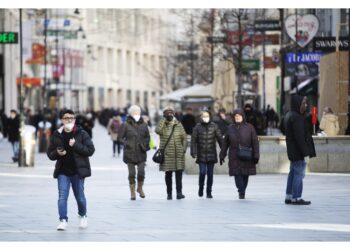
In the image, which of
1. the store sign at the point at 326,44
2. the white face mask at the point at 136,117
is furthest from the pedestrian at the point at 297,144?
the store sign at the point at 326,44

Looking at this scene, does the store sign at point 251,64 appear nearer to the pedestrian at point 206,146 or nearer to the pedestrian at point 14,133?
the pedestrian at point 14,133

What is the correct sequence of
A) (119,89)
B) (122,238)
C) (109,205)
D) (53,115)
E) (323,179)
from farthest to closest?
(119,89)
(53,115)
(323,179)
(109,205)
(122,238)

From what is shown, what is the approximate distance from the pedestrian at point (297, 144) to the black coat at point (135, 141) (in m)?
2.85

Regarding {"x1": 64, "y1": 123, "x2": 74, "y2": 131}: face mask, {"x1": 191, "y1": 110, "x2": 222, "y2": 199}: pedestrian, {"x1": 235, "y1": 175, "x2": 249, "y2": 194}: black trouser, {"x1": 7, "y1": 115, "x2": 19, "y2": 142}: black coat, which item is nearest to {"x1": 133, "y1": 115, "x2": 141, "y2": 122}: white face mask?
{"x1": 191, "y1": 110, "x2": 222, "y2": 199}: pedestrian

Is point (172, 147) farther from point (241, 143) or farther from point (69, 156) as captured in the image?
point (69, 156)

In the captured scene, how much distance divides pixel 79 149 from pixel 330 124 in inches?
646

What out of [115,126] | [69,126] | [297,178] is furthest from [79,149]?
[115,126]

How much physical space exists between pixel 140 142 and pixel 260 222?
511 centimetres

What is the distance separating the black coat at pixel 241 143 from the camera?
67.3 feet

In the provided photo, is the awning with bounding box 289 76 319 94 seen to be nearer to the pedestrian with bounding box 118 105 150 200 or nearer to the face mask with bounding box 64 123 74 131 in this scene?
the pedestrian with bounding box 118 105 150 200
